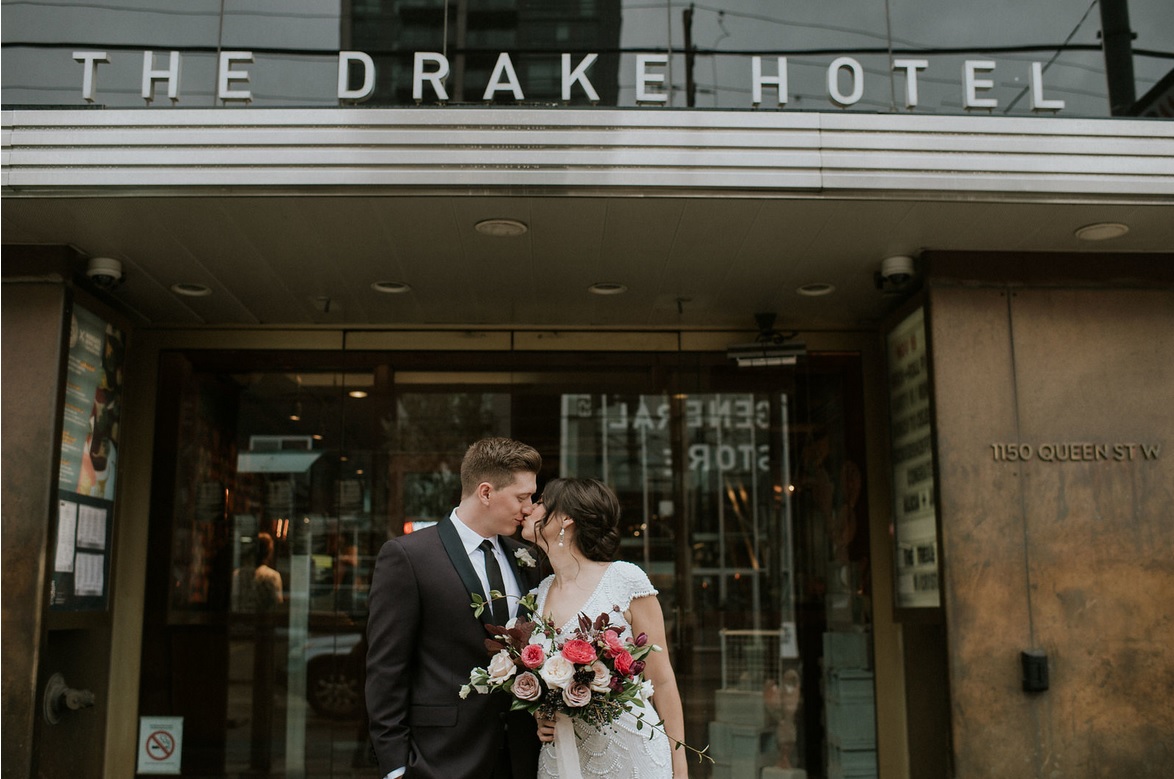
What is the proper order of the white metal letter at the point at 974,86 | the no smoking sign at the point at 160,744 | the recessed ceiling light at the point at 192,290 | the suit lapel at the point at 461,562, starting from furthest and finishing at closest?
1. the no smoking sign at the point at 160,744
2. the recessed ceiling light at the point at 192,290
3. the white metal letter at the point at 974,86
4. the suit lapel at the point at 461,562

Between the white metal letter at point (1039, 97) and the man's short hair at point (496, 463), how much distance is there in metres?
3.84

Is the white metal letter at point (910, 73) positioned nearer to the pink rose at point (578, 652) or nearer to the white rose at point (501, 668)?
the pink rose at point (578, 652)

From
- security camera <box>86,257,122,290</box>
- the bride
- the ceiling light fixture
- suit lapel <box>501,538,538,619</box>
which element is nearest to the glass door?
the ceiling light fixture

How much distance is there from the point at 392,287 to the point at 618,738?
4.09 m

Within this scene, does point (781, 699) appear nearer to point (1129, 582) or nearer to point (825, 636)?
point (825, 636)

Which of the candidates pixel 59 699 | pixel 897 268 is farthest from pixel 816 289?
pixel 59 699

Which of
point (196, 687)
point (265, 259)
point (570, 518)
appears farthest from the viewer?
point (196, 687)

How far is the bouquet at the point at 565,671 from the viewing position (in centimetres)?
336

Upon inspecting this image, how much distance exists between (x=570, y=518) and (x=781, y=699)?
4.63 m

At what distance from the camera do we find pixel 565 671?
132 inches

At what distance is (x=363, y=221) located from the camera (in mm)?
5762

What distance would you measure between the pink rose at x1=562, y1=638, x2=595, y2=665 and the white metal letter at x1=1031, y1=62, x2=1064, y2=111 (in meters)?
4.25

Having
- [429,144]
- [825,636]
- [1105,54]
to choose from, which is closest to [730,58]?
[429,144]

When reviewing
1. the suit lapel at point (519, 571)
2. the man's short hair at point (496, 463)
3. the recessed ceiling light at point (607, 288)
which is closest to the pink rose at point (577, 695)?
the suit lapel at point (519, 571)
